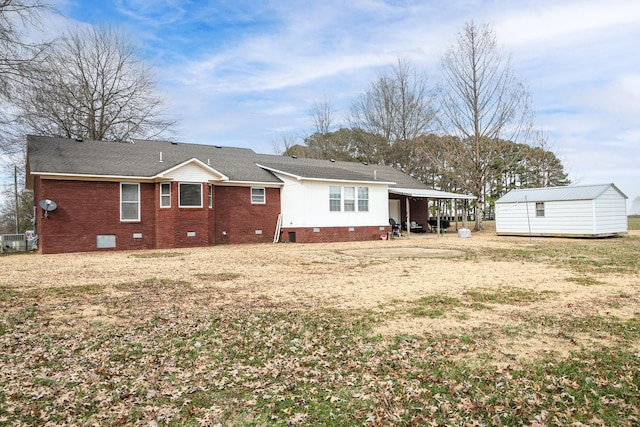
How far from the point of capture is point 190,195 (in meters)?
17.8

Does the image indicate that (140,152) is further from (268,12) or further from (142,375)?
(142,375)

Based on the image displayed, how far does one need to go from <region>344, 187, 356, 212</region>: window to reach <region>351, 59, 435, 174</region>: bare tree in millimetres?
17405

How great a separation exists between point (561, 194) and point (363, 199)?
426 inches

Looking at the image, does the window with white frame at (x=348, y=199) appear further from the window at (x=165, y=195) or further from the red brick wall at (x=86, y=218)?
the red brick wall at (x=86, y=218)

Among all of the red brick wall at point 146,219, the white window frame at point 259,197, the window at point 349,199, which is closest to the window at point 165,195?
the red brick wall at point 146,219

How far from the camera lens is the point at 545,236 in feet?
74.2

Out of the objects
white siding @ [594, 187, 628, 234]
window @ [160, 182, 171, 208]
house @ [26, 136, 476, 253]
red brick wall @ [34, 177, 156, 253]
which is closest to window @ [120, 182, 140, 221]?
house @ [26, 136, 476, 253]

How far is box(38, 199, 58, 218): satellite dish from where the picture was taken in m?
15.3

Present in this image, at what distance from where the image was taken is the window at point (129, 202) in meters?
17.1

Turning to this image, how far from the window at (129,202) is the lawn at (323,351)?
8526 millimetres

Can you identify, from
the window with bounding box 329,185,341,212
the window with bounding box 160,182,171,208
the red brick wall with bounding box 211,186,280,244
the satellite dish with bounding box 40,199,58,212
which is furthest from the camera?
the window with bounding box 329,185,341,212

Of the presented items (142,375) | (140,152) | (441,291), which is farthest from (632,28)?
(140,152)

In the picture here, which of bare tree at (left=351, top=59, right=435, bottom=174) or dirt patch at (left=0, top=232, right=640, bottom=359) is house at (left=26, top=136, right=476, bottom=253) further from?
bare tree at (left=351, top=59, right=435, bottom=174)

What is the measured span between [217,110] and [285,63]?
31.8 ft
